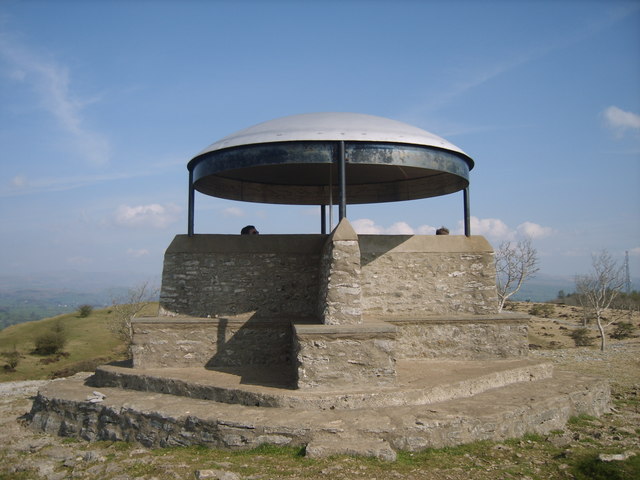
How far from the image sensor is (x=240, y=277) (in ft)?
33.7

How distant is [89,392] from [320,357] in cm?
470

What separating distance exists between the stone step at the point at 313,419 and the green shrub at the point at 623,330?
2058 cm

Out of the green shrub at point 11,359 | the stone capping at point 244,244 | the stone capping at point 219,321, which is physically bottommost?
the green shrub at point 11,359

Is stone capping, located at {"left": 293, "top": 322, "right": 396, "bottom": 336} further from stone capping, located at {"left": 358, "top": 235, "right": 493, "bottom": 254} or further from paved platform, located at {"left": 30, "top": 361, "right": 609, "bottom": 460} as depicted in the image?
stone capping, located at {"left": 358, "top": 235, "right": 493, "bottom": 254}

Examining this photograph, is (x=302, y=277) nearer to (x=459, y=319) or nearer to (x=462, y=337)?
(x=459, y=319)

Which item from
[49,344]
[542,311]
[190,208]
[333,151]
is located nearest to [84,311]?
[49,344]

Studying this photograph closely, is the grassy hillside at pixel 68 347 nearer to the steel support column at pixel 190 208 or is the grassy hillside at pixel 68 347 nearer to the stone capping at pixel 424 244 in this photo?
the steel support column at pixel 190 208

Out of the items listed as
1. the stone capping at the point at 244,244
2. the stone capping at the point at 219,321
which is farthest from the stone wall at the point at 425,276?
the stone capping at the point at 219,321

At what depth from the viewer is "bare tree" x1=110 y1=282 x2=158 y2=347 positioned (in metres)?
23.6

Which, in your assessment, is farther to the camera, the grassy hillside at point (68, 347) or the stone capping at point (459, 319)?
the grassy hillside at point (68, 347)

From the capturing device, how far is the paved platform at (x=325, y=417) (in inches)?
255

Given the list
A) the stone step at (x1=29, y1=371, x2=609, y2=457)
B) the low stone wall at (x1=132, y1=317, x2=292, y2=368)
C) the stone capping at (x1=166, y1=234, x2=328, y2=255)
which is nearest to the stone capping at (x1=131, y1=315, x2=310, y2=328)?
the low stone wall at (x1=132, y1=317, x2=292, y2=368)

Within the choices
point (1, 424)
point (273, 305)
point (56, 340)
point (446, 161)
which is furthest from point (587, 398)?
point (56, 340)

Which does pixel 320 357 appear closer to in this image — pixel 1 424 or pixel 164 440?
pixel 164 440
